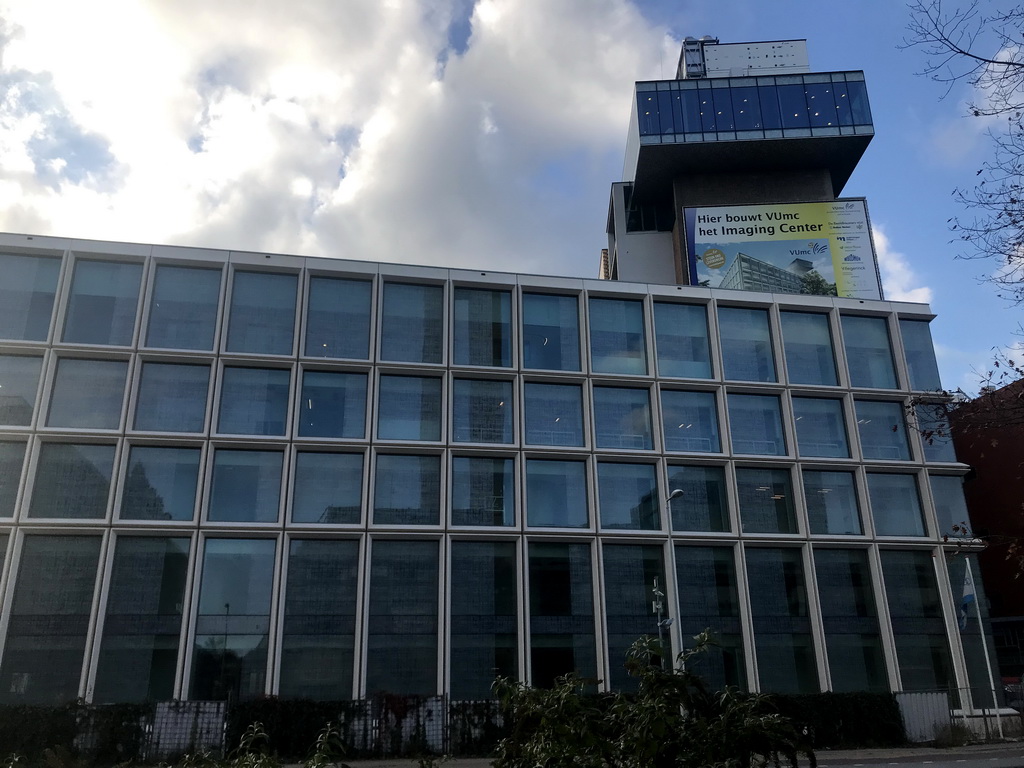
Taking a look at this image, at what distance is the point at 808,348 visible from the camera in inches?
1736

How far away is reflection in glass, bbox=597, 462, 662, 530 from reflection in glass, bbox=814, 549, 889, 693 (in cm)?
838

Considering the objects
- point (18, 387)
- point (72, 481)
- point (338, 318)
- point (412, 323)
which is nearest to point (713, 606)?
point (412, 323)

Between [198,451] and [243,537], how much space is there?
444 centimetres

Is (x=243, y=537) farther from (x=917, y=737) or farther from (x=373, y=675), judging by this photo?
(x=917, y=737)

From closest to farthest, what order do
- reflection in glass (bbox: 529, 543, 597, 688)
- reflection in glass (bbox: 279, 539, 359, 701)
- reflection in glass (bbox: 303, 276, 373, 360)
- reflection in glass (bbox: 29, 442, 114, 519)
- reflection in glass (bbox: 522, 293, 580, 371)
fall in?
reflection in glass (bbox: 279, 539, 359, 701)
reflection in glass (bbox: 29, 442, 114, 519)
reflection in glass (bbox: 529, 543, 597, 688)
reflection in glass (bbox: 303, 276, 373, 360)
reflection in glass (bbox: 522, 293, 580, 371)

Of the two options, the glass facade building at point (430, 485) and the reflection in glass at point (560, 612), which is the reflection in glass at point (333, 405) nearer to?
the glass facade building at point (430, 485)

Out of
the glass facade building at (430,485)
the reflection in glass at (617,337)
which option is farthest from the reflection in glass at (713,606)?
the reflection in glass at (617,337)

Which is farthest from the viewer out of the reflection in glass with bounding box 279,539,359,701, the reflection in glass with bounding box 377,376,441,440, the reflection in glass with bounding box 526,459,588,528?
the reflection in glass with bounding box 377,376,441,440

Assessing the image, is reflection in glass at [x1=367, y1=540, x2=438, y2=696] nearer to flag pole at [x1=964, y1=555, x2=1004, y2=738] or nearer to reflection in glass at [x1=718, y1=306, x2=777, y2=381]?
reflection in glass at [x1=718, y1=306, x2=777, y2=381]

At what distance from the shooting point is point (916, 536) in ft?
133

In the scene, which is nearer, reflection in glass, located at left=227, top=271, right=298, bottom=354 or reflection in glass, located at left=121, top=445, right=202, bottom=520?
reflection in glass, located at left=121, top=445, right=202, bottom=520

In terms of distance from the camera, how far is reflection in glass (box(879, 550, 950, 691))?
38125 mm

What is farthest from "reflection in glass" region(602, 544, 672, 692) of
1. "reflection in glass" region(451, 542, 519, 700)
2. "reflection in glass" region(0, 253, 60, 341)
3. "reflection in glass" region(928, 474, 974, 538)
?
"reflection in glass" region(0, 253, 60, 341)

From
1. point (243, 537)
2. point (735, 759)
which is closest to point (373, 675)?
point (243, 537)
